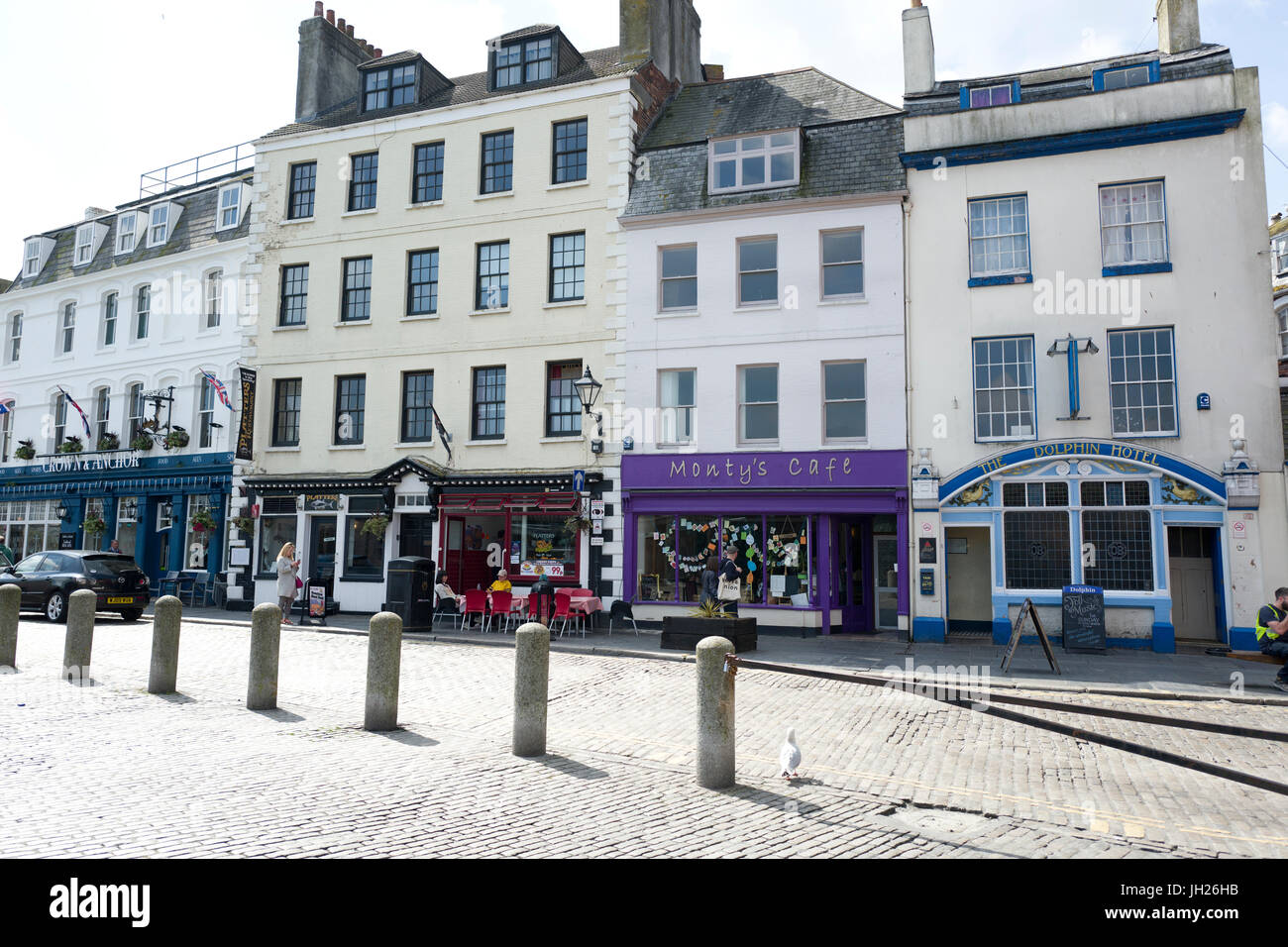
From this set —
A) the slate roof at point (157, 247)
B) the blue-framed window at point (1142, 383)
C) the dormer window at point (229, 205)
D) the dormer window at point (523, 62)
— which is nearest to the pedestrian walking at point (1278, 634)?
the blue-framed window at point (1142, 383)

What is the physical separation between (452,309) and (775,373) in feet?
28.7

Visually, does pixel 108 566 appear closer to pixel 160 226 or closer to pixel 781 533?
pixel 160 226

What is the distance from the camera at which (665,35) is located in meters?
24.1

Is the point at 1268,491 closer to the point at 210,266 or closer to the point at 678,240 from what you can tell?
the point at 678,240

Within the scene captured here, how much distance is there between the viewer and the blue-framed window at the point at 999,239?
59.3 ft

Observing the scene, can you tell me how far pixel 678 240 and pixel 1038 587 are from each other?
36.2 ft

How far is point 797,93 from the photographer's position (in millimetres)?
22594

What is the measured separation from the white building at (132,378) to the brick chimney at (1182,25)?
2425 centimetres

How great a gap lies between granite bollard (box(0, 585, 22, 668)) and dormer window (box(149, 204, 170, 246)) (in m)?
20.0

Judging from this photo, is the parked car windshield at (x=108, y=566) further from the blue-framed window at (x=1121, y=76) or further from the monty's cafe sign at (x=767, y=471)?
the blue-framed window at (x=1121, y=76)

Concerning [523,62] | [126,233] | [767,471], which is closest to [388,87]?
[523,62]

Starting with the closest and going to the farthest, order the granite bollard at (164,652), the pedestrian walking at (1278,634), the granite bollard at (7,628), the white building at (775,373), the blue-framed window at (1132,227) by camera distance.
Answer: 1. the granite bollard at (164,652)
2. the granite bollard at (7,628)
3. the pedestrian walking at (1278,634)
4. the blue-framed window at (1132,227)
5. the white building at (775,373)

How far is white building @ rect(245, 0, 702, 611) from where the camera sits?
2130 cm
